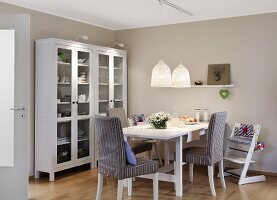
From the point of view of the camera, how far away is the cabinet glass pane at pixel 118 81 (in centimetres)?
613

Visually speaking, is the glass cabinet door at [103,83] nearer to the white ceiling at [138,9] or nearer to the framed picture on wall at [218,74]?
the white ceiling at [138,9]

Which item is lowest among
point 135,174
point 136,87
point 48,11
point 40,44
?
point 135,174

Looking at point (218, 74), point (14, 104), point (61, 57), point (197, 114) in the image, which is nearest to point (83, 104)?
point (61, 57)

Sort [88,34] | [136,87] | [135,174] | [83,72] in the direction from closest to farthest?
[135,174], [83,72], [88,34], [136,87]

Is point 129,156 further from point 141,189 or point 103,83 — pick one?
point 103,83

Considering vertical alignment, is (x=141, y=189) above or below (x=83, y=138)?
below

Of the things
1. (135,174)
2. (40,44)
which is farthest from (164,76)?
(40,44)

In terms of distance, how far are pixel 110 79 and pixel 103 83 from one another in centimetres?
18

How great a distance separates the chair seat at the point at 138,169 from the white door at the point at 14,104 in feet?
3.24

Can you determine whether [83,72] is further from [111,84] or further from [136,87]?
[136,87]

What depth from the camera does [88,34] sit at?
19.3 feet

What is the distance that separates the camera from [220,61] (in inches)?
217

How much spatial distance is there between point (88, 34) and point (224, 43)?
2226mm

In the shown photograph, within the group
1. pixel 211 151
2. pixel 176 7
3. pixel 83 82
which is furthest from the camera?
pixel 83 82
